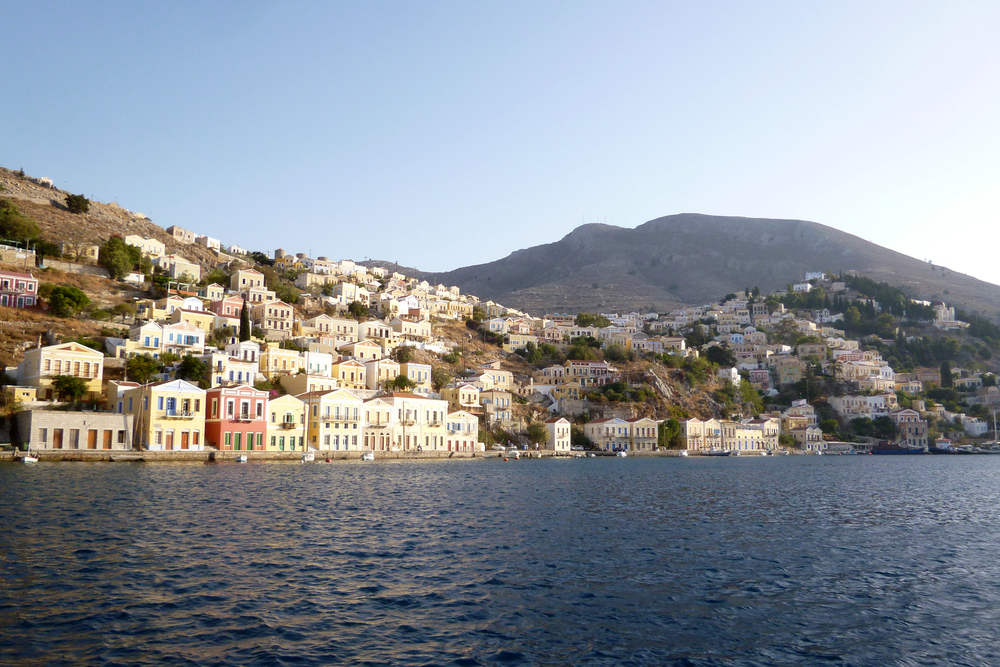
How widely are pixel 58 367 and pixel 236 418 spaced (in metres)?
13.1

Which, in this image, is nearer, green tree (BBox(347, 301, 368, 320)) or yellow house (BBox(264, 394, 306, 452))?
yellow house (BBox(264, 394, 306, 452))

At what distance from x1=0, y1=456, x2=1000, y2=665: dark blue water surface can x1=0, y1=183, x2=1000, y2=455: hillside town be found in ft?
79.9

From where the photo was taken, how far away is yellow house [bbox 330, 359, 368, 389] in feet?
251

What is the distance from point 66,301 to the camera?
7038 centimetres

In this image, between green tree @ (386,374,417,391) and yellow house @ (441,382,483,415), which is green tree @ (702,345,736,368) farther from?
green tree @ (386,374,417,391)

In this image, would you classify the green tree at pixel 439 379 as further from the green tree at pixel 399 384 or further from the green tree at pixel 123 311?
the green tree at pixel 123 311

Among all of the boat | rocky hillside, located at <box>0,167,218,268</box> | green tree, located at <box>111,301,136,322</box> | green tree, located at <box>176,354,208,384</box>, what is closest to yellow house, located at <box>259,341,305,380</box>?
green tree, located at <box>176,354,208,384</box>

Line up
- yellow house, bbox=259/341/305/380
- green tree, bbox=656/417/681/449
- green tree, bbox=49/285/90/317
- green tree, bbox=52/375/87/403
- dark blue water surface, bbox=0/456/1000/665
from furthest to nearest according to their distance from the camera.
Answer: green tree, bbox=656/417/681/449 < yellow house, bbox=259/341/305/380 < green tree, bbox=49/285/90/317 < green tree, bbox=52/375/87/403 < dark blue water surface, bbox=0/456/1000/665

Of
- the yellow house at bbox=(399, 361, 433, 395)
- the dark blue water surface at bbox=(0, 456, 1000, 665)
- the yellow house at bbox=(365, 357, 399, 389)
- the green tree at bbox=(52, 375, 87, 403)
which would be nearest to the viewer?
the dark blue water surface at bbox=(0, 456, 1000, 665)

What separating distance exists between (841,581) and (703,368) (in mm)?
107067

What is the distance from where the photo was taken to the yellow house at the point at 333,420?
63.1 metres

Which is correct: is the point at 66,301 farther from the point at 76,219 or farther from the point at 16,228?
the point at 76,219

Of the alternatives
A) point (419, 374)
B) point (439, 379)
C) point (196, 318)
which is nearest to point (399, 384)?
point (419, 374)

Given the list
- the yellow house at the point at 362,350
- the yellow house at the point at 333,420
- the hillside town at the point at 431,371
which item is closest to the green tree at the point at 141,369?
the hillside town at the point at 431,371
